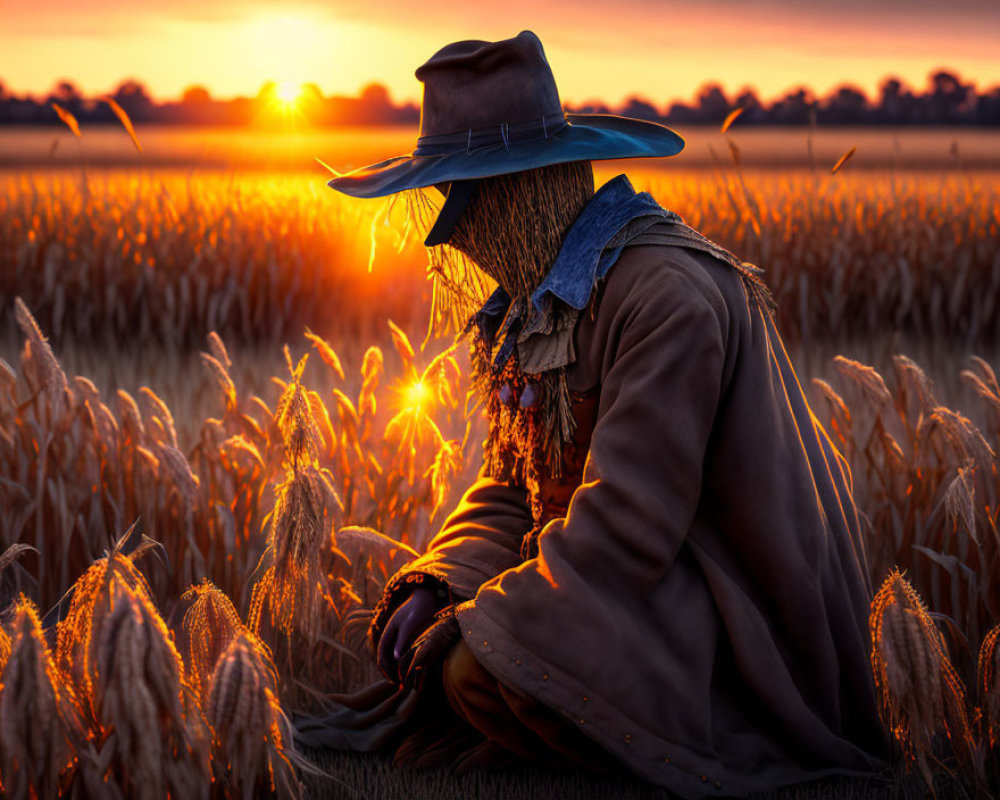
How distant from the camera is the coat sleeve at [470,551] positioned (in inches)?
73.0

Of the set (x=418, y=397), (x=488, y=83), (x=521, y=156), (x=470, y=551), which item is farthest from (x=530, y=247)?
(x=418, y=397)

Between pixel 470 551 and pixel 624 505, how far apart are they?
1.51 feet

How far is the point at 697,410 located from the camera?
5.19 feet

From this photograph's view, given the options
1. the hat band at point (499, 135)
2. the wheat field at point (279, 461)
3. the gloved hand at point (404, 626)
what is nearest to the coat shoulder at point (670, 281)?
the hat band at point (499, 135)

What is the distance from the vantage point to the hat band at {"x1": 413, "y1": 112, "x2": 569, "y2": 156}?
5.76 ft

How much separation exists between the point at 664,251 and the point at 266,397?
2.58 m

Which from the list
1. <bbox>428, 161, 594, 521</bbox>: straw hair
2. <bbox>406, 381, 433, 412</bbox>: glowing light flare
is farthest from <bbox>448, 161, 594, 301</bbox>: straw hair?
<bbox>406, 381, 433, 412</bbox>: glowing light flare

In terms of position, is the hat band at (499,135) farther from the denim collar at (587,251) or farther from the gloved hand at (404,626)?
the gloved hand at (404,626)

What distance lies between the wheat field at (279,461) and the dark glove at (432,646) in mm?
186

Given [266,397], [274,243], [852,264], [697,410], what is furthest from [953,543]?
[274,243]

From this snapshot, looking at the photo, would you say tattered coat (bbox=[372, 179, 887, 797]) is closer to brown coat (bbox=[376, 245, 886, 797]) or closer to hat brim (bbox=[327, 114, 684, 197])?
brown coat (bbox=[376, 245, 886, 797])

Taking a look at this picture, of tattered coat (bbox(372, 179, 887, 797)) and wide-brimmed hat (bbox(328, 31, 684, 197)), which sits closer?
tattered coat (bbox(372, 179, 887, 797))

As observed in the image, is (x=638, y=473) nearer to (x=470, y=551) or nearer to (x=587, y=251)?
(x=587, y=251)

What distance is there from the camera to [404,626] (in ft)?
5.90
